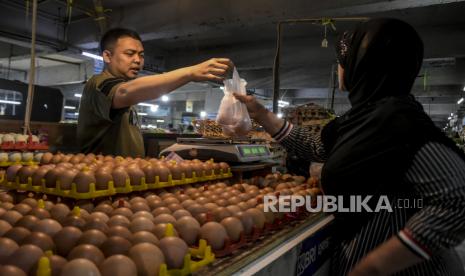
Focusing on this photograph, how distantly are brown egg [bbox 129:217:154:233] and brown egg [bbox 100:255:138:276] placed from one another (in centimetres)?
30

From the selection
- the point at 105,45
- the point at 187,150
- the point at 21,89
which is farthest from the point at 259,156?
the point at 21,89

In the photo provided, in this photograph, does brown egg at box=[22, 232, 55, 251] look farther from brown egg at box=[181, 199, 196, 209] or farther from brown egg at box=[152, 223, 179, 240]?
brown egg at box=[181, 199, 196, 209]

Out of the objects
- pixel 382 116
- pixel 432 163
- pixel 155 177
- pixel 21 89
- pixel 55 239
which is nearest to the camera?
pixel 55 239

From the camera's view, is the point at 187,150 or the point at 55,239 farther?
the point at 187,150

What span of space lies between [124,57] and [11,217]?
179 cm

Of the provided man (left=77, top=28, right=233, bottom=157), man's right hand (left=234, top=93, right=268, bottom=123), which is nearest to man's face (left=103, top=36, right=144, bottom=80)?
man (left=77, top=28, right=233, bottom=157)

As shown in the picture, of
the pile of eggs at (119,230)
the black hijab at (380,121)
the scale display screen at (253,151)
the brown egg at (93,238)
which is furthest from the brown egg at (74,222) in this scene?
the scale display screen at (253,151)

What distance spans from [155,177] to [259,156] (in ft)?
4.41

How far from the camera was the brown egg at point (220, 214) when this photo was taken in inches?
61.4

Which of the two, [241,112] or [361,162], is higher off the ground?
[241,112]

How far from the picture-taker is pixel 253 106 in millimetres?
2572

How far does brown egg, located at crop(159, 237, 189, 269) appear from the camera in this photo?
1.11 meters

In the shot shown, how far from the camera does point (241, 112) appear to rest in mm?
2455

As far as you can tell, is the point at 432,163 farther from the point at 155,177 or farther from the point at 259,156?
the point at 259,156
